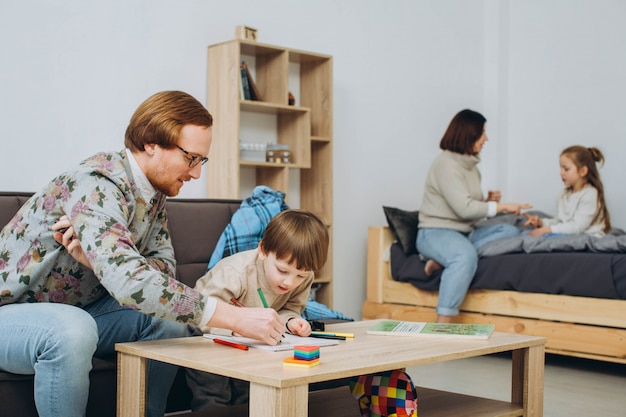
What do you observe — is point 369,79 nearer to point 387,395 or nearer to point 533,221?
point 533,221

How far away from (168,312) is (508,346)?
0.87 m

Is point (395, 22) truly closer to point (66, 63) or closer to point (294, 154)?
point (294, 154)

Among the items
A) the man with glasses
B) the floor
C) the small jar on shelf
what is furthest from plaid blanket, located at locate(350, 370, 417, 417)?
the small jar on shelf

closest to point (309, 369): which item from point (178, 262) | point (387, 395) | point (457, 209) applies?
point (387, 395)

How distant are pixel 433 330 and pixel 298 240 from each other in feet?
1.46

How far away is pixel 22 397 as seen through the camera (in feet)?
6.26

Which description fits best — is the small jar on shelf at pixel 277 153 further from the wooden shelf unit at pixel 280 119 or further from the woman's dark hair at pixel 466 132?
the woman's dark hair at pixel 466 132

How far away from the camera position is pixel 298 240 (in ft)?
6.86

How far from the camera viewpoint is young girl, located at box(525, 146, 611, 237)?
438cm

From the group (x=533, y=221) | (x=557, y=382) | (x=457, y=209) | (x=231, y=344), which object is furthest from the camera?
(x=533, y=221)

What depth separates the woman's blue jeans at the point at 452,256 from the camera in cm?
408

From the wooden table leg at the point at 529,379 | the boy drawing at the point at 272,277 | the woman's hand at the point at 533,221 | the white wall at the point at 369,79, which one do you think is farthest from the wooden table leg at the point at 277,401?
the woman's hand at the point at 533,221

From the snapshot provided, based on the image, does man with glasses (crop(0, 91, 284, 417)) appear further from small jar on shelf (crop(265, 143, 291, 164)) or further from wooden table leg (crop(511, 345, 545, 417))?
small jar on shelf (crop(265, 143, 291, 164))

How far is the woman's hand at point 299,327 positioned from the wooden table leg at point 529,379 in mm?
586
